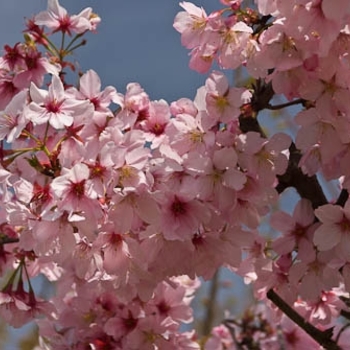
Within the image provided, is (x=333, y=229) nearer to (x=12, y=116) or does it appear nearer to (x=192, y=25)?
(x=192, y=25)

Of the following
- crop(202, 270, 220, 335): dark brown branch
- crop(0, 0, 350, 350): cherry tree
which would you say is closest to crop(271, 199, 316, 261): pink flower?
crop(0, 0, 350, 350): cherry tree

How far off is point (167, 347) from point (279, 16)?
1.49 metres

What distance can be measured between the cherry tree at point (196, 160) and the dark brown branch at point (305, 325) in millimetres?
167

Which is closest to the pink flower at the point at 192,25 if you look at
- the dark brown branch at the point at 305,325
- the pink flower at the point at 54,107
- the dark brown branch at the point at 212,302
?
the pink flower at the point at 54,107

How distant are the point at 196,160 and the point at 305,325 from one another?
1.07 m

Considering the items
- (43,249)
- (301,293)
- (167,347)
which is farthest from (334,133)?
(167,347)

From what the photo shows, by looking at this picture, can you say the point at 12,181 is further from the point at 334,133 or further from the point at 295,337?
the point at 295,337

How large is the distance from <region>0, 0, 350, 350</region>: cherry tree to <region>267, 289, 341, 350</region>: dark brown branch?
167 millimetres

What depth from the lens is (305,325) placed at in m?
2.74

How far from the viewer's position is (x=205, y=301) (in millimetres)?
6844

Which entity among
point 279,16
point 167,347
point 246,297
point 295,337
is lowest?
point 246,297

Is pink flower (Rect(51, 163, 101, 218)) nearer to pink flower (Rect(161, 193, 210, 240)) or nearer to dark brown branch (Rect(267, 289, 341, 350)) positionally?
pink flower (Rect(161, 193, 210, 240))

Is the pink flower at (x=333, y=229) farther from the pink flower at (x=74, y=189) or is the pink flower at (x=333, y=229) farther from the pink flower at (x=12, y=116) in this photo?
the pink flower at (x=12, y=116)

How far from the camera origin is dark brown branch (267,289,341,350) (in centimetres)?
271
